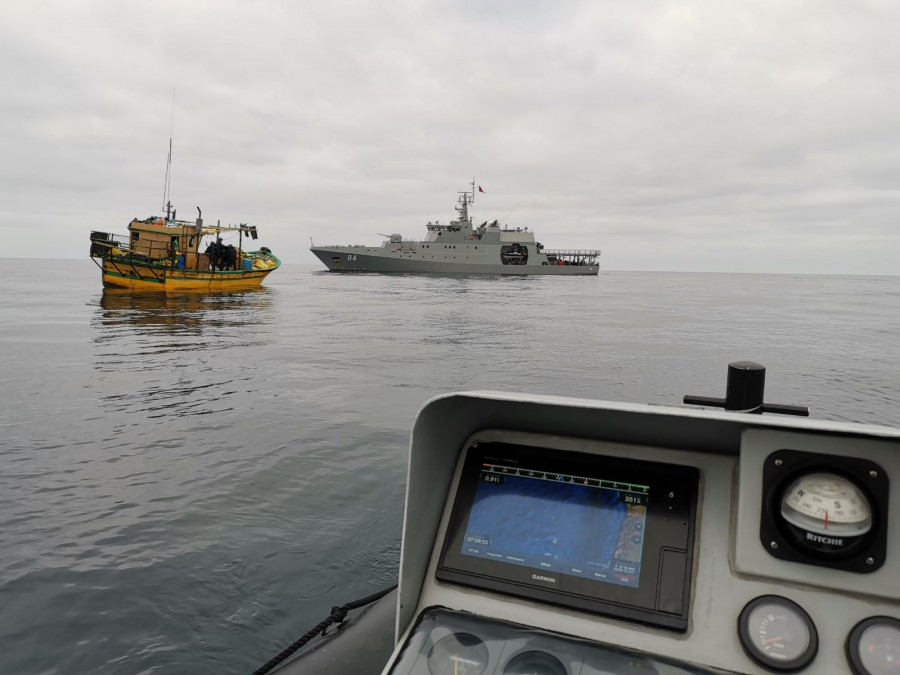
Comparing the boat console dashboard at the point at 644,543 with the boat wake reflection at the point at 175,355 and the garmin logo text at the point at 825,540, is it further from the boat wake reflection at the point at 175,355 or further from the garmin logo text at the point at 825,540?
the boat wake reflection at the point at 175,355

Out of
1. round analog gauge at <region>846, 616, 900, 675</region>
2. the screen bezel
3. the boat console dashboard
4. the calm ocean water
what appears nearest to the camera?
round analog gauge at <region>846, 616, 900, 675</region>

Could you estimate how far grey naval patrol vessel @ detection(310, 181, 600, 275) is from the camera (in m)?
68.8

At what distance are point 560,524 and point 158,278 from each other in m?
34.1

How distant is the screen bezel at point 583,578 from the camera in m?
1.50

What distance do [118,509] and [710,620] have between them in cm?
505

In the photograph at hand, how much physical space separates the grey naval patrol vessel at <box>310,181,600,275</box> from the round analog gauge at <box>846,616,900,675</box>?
224 feet

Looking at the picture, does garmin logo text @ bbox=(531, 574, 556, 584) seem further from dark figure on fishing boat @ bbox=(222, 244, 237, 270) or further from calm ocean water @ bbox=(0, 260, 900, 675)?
dark figure on fishing boat @ bbox=(222, 244, 237, 270)

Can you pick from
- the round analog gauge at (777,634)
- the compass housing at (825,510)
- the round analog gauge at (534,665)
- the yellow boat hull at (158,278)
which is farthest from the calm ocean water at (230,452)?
the yellow boat hull at (158,278)

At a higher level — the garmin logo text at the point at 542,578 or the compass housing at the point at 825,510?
the compass housing at the point at 825,510

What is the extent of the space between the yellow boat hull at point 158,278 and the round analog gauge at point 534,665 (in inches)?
1327

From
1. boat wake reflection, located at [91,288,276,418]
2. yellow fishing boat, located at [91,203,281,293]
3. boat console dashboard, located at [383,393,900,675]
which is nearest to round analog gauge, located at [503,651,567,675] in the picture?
boat console dashboard, located at [383,393,900,675]

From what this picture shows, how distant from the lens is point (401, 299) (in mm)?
35375

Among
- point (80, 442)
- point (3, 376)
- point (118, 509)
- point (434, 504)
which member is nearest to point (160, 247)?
point (3, 376)

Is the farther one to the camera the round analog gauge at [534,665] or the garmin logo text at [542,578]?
the garmin logo text at [542,578]
